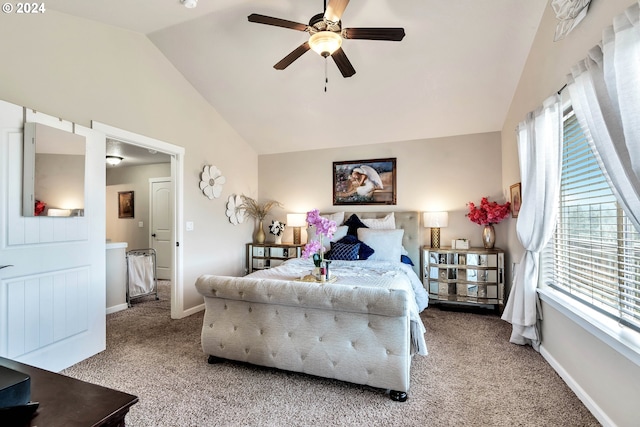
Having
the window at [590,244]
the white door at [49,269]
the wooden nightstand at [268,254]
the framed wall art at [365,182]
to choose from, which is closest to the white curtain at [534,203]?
the window at [590,244]

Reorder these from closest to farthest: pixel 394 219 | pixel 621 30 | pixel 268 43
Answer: pixel 621 30 → pixel 268 43 → pixel 394 219

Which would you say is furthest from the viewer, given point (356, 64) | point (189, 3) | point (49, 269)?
point (356, 64)

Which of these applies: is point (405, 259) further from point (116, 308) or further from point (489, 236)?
point (116, 308)

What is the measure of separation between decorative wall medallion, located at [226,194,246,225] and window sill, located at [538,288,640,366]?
393cm

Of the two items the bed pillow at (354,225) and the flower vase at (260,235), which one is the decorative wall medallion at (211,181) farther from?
the bed pillow at (354,225)

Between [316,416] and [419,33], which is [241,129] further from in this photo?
[316,416]

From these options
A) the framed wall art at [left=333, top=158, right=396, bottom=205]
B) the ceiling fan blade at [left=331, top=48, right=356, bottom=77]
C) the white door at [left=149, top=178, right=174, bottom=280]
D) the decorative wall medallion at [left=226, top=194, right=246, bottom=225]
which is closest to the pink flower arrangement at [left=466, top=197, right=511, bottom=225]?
the framed wall art at [left=333, top=158, right=396, bottom=205]

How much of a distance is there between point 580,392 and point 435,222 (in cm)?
240

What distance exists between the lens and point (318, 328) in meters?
2.18

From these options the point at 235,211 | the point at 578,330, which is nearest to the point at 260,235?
the point at 235,211

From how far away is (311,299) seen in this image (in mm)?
2150

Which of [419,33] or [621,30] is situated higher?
[419,33]

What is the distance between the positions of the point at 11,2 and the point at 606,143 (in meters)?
3.99

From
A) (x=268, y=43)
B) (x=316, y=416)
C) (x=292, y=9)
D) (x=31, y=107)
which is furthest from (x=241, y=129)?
(x=316, y=416)
